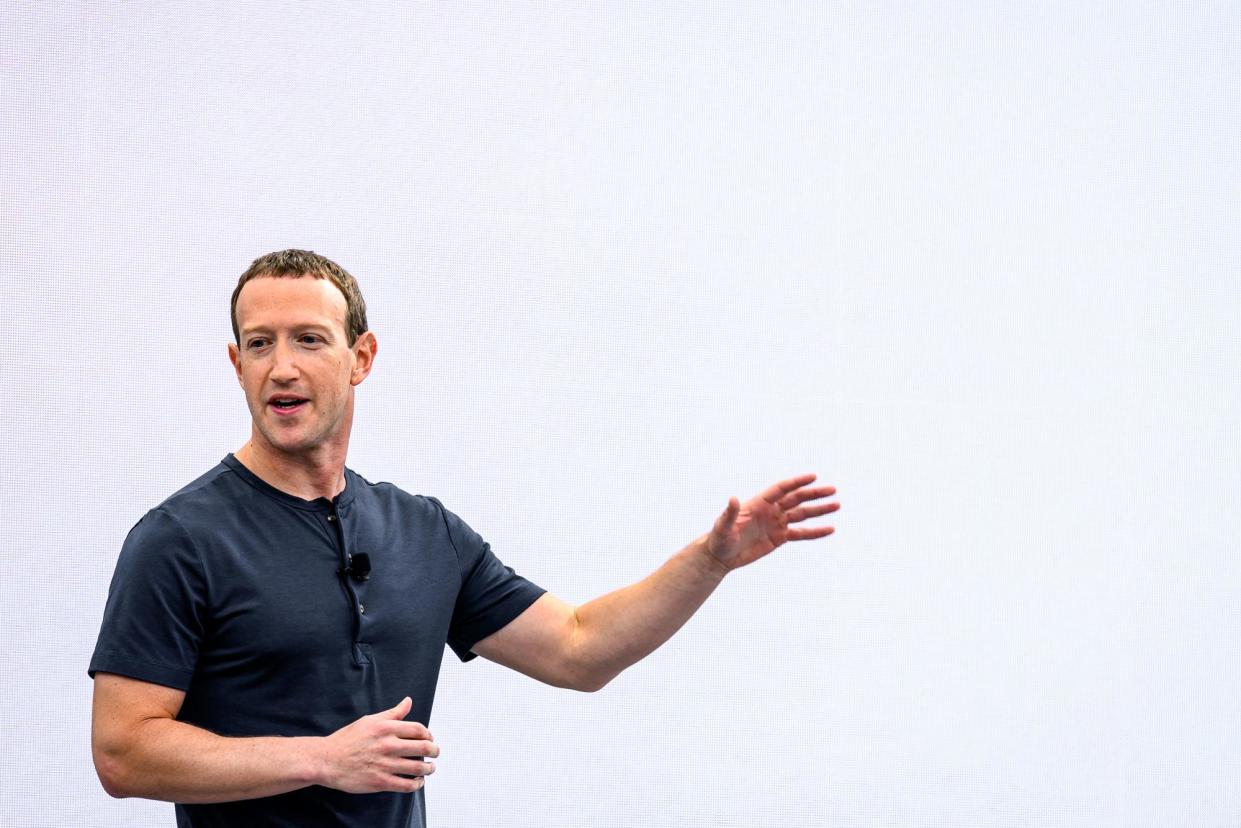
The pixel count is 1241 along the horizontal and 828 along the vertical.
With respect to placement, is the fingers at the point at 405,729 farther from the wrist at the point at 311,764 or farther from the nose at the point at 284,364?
the nose at the point at 284,364

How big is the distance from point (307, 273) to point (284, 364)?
134 mm

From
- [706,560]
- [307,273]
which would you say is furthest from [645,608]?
[307,273]

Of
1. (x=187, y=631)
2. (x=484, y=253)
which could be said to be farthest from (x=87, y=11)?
(x=187, y=631)

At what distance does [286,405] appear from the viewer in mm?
1545

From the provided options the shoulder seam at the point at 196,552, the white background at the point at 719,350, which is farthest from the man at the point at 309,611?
the white background at the point at 719,350

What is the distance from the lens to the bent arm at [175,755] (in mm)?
1329

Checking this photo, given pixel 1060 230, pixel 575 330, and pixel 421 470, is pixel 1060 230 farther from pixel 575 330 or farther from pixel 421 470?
pixel 421 470

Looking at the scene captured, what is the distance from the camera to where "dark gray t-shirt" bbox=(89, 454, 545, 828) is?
1369 millimetres

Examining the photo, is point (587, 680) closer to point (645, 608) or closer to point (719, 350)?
point (645, 608)

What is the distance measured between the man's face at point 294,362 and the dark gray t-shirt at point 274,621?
2.8 inches

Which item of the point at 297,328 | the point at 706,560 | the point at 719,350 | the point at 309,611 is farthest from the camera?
the point at 719,350

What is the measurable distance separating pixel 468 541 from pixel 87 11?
1.88 metres

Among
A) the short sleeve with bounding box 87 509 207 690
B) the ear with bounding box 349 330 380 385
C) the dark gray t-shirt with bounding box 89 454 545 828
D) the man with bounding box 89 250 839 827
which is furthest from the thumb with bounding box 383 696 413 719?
the ear with bounding box 349 330 380 385

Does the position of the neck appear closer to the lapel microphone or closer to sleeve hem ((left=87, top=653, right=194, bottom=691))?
the lapel microphone
